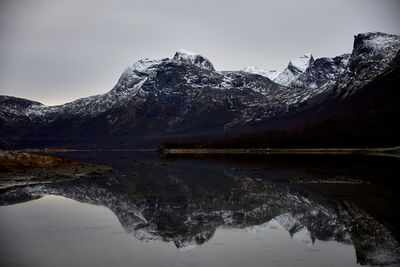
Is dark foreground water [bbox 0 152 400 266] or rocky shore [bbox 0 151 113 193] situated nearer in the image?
dark foreground water [bbox 0 152 400 266]

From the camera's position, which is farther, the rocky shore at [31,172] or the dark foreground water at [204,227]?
the rocky shore at [31,172]

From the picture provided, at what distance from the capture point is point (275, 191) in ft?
152

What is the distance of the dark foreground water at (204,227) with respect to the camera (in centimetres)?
2116

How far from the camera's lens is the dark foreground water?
69.4 ft

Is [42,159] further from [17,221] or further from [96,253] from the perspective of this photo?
[96,253]

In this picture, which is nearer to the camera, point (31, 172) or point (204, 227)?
point (204, 227)

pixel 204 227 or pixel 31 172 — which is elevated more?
pixel 31 172

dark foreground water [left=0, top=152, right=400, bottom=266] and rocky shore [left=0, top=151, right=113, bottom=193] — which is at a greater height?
rocky shore [left=0, top=151, right=113, bottom=193]

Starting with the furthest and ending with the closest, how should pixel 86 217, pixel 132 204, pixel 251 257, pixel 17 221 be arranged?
pixel 132 204 → pixel 86 217 → pixel 17 221 → pixel 251 257

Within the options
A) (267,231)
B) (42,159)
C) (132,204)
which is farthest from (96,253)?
(42,159)

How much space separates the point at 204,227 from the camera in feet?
94.0

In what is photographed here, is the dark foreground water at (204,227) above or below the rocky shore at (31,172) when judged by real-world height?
below

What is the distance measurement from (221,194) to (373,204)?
15877mm

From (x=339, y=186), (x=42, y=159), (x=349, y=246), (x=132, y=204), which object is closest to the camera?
(x=349, y=246)
